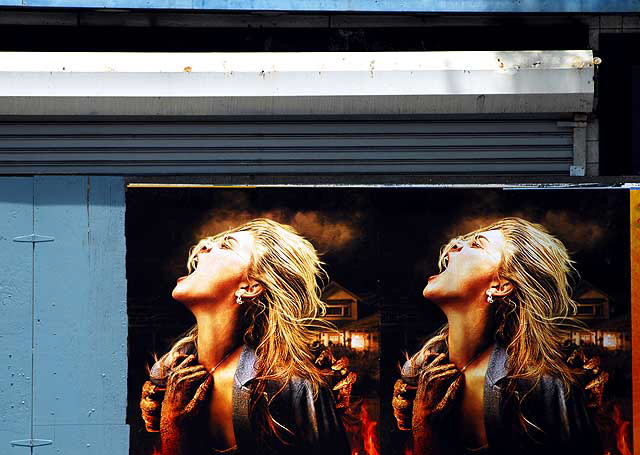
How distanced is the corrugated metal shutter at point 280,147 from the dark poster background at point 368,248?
0.85ft

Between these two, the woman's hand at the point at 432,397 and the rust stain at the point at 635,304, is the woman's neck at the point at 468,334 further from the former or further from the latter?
the rust stain at the point at 635,304

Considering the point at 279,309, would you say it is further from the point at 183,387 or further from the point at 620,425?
the point at 620,425

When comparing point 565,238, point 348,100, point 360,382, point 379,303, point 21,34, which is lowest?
point 360,382

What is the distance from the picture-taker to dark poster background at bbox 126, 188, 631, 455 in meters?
7.46

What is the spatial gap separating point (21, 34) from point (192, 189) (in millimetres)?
1759

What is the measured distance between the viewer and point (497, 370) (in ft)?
24.6

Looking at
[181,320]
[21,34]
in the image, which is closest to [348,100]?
[181,320]

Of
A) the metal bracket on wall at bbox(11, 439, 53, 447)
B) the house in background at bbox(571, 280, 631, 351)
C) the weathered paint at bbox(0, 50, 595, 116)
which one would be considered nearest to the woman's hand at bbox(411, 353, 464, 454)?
the house in background at bbox(571, 280, 631, 351)

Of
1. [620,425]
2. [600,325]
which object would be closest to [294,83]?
[600,325]

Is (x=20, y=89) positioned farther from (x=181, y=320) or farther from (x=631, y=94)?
(x=631, y=94)

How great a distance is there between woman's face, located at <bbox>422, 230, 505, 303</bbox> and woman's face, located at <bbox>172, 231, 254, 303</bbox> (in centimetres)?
140

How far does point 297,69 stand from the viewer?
7.48m

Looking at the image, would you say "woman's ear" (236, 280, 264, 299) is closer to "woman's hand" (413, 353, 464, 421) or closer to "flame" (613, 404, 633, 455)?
"woman's hand" (413, 353, 464, 421)

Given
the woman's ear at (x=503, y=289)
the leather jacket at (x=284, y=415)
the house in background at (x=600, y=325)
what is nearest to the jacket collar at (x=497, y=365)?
the woman's ear at (x=503, y=289)
